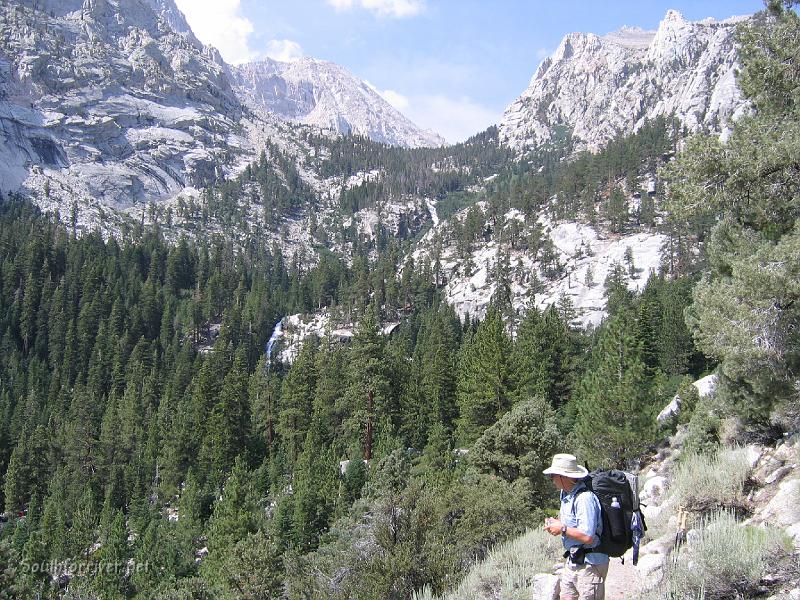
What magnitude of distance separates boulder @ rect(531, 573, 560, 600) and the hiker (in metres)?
0.68

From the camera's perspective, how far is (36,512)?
4659cm

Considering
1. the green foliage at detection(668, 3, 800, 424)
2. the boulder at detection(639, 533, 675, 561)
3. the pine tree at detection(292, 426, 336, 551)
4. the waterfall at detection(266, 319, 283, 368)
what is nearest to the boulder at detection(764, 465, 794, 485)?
the green foliage at detection(668, 3, 800, 424)

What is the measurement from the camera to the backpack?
524 cm

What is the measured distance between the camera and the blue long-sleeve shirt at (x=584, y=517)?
5234 mm

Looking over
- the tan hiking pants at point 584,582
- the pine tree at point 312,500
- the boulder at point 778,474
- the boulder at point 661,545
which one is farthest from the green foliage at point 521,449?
the tan hiking pants at point 584,582

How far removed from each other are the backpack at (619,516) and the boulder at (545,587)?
4.21 feet

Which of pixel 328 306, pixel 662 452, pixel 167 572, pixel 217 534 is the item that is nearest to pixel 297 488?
pixel 217 534

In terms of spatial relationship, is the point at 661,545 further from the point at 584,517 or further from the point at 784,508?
the point at 584,517

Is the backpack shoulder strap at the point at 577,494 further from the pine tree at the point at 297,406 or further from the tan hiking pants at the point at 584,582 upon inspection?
the pine tree at the point at 297,406

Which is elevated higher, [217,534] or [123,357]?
[123,357]

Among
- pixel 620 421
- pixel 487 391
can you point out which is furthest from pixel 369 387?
pixel 620 421

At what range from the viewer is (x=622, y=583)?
7.18 meters

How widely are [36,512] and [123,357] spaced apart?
38.6 metres

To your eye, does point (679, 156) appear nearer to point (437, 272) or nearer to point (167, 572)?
point (167, 572)
